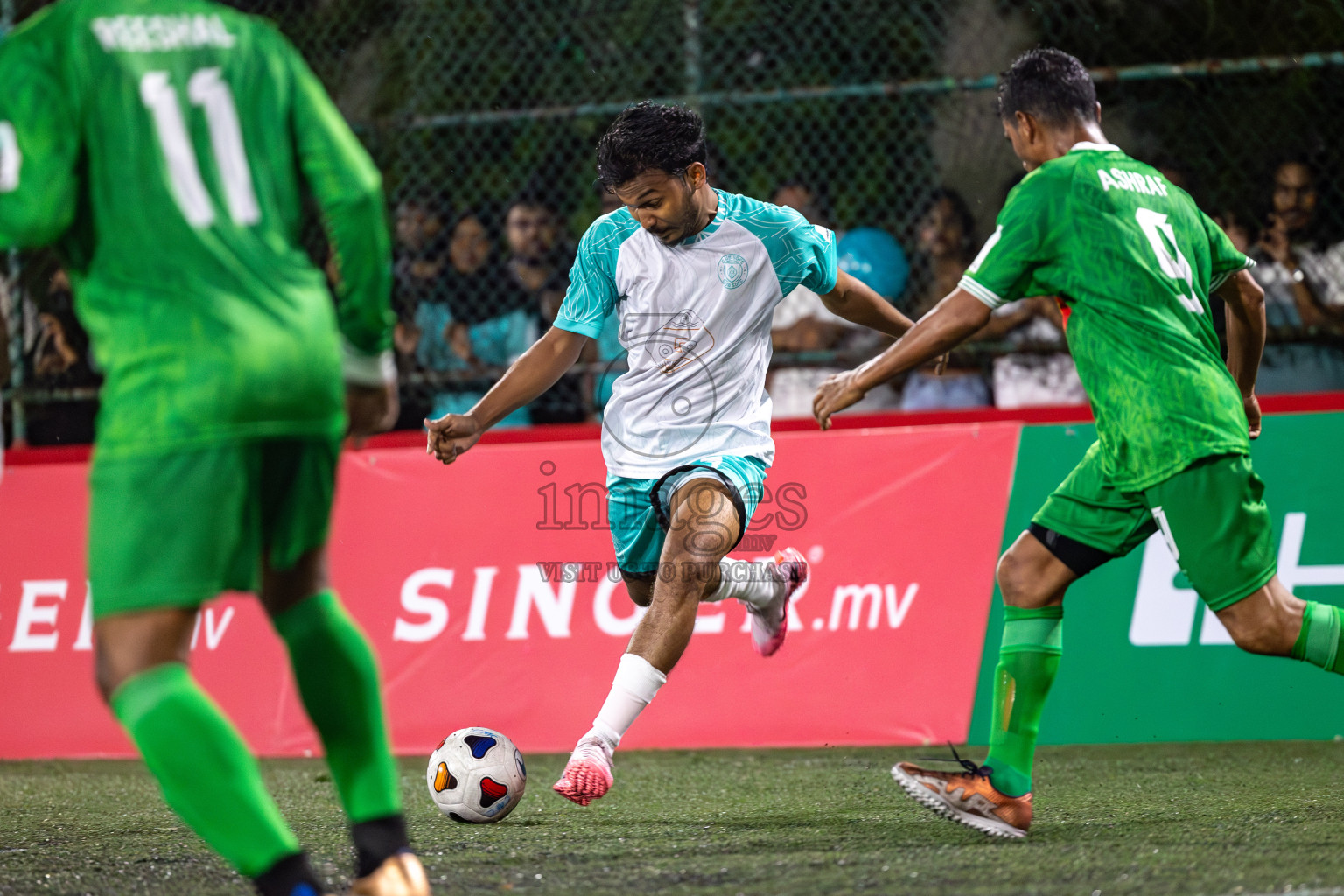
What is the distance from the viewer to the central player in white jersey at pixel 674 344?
455 centimetres

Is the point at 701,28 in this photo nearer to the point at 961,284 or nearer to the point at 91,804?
the point at 961,284

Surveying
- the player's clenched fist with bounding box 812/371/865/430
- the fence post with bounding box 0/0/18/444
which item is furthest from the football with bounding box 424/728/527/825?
the fence post with bounding box 0/0/18/444

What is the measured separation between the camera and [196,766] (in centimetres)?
256

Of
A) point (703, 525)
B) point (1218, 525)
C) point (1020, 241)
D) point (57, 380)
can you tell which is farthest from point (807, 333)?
point (57, 380)

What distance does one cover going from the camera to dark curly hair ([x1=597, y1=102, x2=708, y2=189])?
4551mm

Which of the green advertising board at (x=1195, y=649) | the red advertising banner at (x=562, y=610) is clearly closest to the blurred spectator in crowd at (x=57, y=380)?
the red advertising banner at (x=562, y=610)

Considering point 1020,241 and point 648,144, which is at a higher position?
point 648,144

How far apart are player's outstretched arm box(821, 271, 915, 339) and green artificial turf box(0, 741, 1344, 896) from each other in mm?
1547

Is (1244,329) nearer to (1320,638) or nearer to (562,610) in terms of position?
(1320,638)

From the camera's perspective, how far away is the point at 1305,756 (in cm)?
544

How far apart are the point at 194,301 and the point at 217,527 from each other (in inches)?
15.3

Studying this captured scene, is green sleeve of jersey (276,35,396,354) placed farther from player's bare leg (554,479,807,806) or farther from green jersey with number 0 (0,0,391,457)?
player's bare leg (554,479,807,806)

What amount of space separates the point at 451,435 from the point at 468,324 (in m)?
3.13

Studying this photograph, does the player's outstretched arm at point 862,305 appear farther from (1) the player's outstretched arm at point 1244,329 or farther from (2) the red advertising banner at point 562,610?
(2) the red advertising banner at point 562,610
